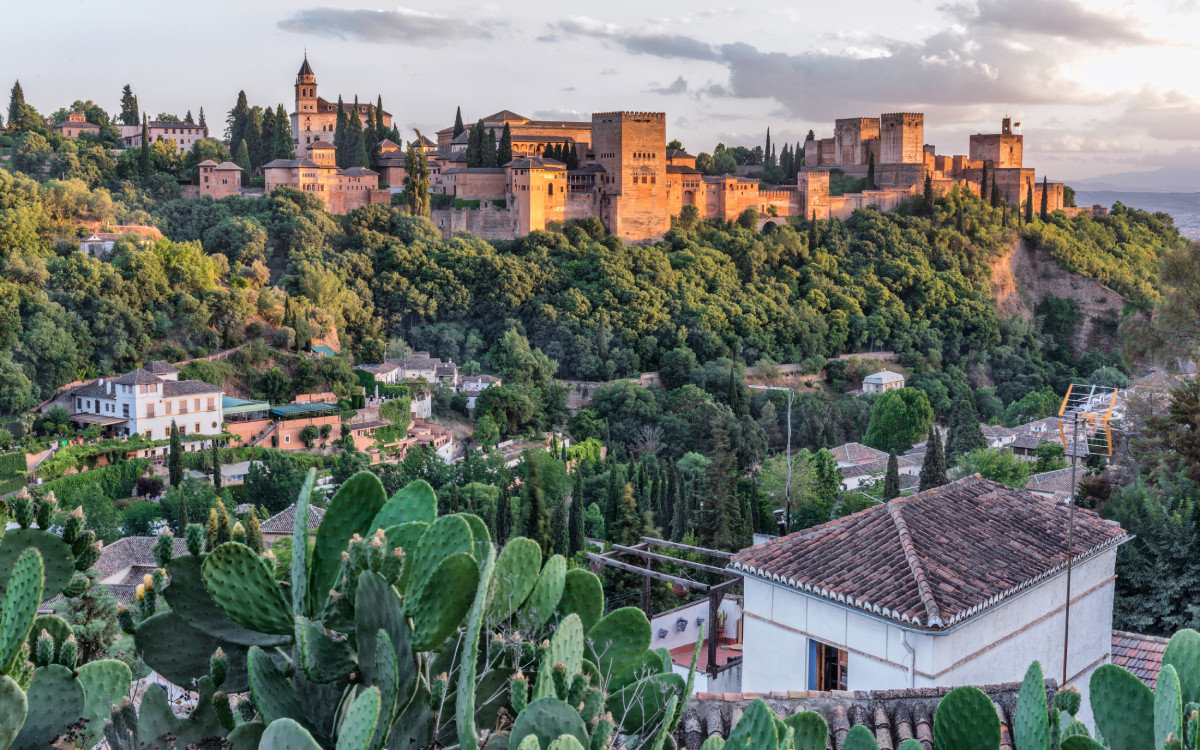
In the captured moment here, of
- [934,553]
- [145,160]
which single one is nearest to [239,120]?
[145,160]

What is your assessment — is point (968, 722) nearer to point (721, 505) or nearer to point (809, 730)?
point (809, 730)

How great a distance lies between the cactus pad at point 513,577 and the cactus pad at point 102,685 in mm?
1037

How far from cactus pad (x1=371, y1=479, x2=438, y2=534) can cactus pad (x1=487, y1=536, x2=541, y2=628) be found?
23cm

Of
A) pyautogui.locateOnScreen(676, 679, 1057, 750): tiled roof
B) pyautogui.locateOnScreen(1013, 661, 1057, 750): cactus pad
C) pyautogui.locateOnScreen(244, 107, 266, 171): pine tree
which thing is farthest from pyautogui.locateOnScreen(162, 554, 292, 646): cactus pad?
pyautogui.locateOnScreen(244, 107, 266, 171): pine tree

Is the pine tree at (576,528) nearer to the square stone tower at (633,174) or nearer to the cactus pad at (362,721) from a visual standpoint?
the cactus pad at (362,721)

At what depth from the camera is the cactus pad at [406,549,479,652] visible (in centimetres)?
244

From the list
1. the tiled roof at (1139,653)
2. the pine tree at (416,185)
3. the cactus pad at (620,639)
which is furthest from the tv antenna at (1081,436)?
the pine tree at (416,185)

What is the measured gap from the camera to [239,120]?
4488 centimetres

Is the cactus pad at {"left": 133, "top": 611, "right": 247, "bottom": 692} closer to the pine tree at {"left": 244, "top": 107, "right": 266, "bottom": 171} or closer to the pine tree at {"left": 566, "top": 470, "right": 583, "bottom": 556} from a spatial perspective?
the pine tree at {"left": 566, "top": 470, "right": 583, "bottom": 556}

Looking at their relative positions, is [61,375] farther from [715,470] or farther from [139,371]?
[715,470]

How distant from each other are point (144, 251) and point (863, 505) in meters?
23.7

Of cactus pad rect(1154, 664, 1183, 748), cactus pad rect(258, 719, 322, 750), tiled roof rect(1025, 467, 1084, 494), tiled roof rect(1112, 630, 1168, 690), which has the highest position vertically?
cactus pad rect(258, 719, 322, 750)

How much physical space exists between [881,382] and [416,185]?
59.3 feet

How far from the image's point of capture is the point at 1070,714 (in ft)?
10.1
